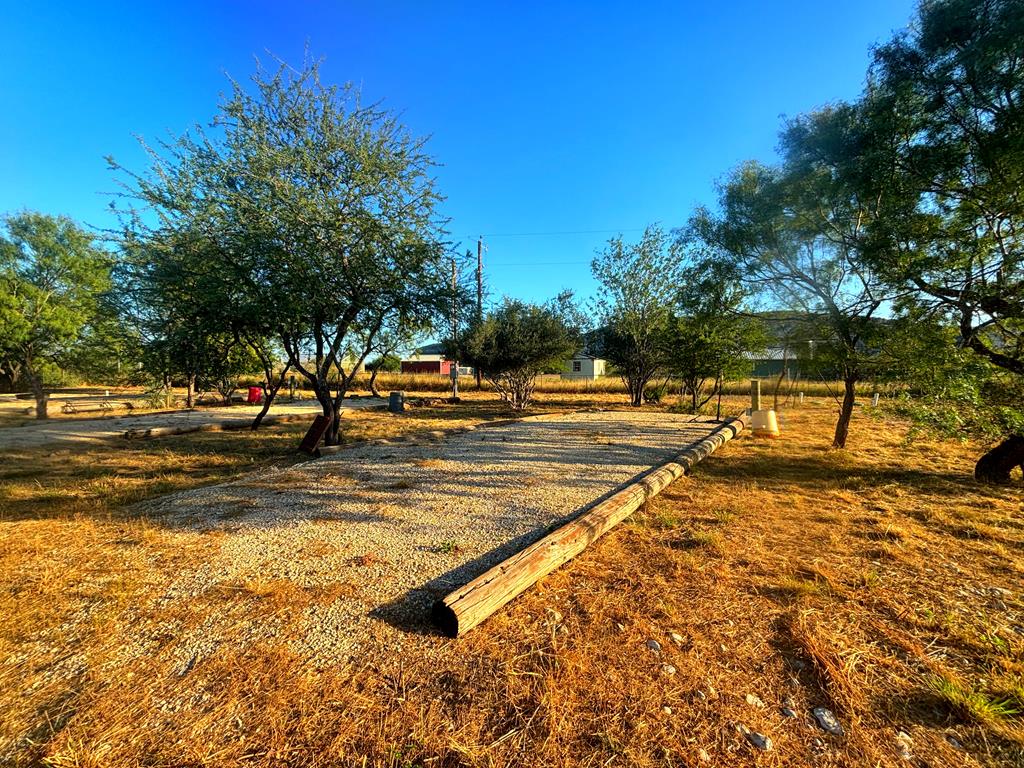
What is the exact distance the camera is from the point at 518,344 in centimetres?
1689

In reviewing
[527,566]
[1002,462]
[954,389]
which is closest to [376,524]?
[527,566]

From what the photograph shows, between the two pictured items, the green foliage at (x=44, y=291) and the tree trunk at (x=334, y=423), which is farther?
the green foliage at (x=44, y=291)

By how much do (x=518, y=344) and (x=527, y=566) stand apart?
14260mm

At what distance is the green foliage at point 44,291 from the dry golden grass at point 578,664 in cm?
1836

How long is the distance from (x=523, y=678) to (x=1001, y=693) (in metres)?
2.30

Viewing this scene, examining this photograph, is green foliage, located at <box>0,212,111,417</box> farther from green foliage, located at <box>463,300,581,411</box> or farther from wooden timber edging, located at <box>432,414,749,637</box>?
wooden timber edging, located at <box>432,414,749,637</box>

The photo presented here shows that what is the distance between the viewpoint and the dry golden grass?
1.70m

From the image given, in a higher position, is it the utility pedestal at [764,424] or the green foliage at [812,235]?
the green foliage at [812,235]

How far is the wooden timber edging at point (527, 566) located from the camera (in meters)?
2.43

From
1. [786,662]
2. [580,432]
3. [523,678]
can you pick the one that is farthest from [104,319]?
[786,662]

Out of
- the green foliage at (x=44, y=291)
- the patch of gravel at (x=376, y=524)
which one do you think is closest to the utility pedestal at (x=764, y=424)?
the patch of gravel at (x=376, y=524)

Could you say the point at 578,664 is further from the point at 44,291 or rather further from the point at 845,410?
the point at 44,291

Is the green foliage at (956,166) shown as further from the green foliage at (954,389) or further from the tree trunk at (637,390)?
the tree trunk at (637,390)

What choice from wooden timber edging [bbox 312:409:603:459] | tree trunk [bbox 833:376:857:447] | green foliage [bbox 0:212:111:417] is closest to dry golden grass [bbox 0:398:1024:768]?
wooden timber edging [bbox 312:409:603:459]
